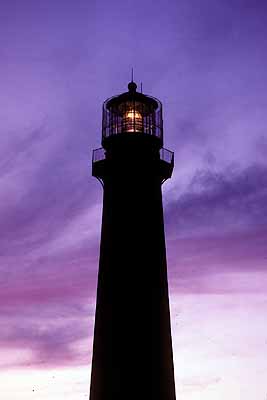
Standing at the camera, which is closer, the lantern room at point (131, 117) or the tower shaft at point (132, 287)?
the tower shaft at point (132, 287)

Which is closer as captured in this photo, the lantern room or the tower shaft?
the tower shaft

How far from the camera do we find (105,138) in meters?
21.7

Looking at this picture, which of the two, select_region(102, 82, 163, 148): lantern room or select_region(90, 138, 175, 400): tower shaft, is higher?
select_region(102, 82, 163, 148): lantern room

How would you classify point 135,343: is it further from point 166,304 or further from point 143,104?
point 143,104

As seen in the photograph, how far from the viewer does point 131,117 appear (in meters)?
21.7

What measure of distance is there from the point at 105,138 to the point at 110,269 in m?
5.41

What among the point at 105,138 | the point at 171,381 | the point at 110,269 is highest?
the point at 105,138

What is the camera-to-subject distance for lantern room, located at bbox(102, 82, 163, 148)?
21591 mm

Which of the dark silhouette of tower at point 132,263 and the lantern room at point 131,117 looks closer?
the dark silhouette of tower at point 132,263

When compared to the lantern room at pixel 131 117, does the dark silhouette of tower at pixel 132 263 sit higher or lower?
lower

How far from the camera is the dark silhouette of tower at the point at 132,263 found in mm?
18531

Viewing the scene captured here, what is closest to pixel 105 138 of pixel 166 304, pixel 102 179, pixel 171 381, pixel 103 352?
pixel 102 179

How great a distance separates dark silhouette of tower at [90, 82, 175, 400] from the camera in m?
18.5

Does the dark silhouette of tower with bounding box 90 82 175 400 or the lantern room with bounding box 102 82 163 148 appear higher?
the lantern room with bounding box 102 82 163 148
